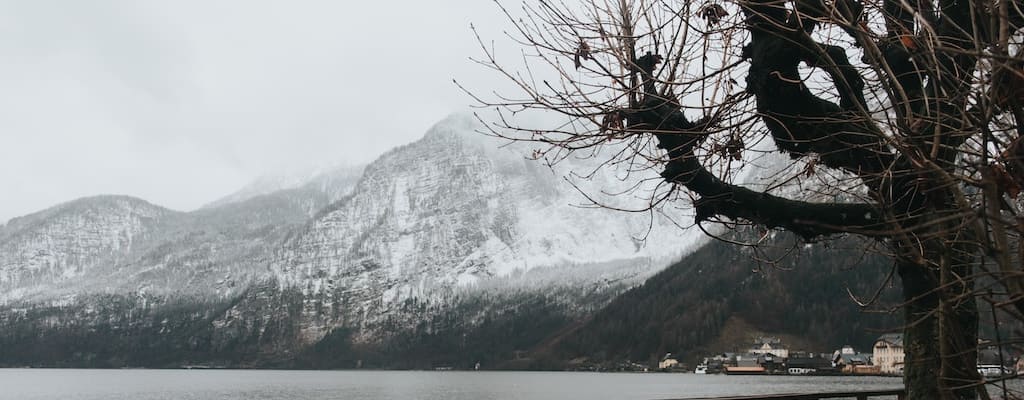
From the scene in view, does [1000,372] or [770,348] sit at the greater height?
[1000,372]

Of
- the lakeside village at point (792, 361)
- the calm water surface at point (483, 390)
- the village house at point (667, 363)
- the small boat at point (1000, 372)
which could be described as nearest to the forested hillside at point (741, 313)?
the village house at point (667, 363)

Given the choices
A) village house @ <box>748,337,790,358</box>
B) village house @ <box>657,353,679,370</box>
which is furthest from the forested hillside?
village house @ <box>748,337,790,358</box>

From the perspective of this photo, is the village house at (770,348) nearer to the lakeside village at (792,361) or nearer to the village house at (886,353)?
the lakeside village at (792,361)

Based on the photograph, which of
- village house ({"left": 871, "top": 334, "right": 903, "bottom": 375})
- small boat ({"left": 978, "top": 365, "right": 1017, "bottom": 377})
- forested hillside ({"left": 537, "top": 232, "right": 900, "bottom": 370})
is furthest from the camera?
forested hillside ({"left": 537, "top": 232, "right": 900, "bottom": 370})

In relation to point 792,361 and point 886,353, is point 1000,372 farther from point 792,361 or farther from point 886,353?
point 792,361

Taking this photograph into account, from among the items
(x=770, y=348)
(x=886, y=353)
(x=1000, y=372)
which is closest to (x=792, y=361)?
(x=770, y=348)

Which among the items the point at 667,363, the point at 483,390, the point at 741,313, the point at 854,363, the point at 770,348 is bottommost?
the point at 483,390

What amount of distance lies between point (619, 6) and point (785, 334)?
551 ft

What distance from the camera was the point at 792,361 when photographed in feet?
460

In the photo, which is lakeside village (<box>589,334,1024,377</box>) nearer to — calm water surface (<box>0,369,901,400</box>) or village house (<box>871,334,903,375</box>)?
village house (<box>871,334,903,375</box>)

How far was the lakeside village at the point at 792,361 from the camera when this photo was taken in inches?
4941

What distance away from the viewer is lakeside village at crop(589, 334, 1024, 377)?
125500mm

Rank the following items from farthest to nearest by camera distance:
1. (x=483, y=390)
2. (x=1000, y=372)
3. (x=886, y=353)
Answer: (x=886, y=353) < (x=483, y=390) < (x=1000, y=372)

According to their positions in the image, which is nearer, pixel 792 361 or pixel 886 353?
pixel 886 353
